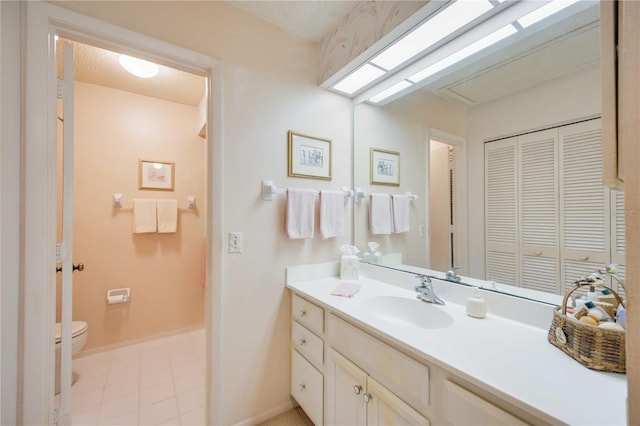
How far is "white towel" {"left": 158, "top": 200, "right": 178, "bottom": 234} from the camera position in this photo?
98.6 inches

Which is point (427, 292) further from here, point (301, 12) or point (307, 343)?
point (301, 12)

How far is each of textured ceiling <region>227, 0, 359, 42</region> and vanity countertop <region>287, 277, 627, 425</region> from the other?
164cm

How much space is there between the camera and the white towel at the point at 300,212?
1550mm

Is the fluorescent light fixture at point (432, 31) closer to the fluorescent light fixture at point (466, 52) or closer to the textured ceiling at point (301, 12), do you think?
the fluorescent light fixture at point (466, 52)

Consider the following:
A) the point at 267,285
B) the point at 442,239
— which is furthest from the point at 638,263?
the point at 267,285

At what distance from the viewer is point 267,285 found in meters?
1.54

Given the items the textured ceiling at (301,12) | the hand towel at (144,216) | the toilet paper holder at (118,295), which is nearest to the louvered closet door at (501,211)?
the textured ceiling at (301,12)

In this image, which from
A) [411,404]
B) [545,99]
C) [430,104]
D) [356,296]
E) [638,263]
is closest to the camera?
[638,263]

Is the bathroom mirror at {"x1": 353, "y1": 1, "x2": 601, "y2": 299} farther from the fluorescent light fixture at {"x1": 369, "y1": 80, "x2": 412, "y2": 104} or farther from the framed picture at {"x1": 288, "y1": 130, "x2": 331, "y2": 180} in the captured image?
the framed picture at {"x1": 288, "y1": 130, "x2": 331, "y2": 180}

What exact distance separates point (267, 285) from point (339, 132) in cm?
116

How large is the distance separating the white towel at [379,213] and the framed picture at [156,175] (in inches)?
82.2

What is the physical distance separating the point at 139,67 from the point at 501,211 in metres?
2.57

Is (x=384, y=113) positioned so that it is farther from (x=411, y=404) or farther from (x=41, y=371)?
(x=41, y=371)

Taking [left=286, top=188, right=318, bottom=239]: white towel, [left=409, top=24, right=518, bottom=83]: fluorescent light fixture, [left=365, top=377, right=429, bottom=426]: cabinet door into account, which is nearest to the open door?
[left=286, top=188, right=318, bottom=239]: white towel
